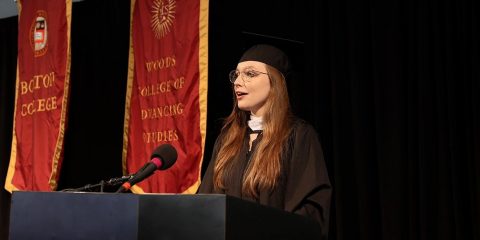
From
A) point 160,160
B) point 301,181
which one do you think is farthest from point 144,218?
point 301,181

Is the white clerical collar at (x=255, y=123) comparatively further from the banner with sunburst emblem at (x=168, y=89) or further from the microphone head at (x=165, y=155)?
the banner with sunburst emblem at (x=168, y=89)

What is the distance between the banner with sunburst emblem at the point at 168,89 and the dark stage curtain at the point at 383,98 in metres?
0.38

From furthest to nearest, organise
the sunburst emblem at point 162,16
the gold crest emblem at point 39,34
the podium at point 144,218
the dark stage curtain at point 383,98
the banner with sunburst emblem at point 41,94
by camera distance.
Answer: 1. the gold crest emblem at point 39,34
2. the banner with sunburst emblem at point 41,94
3. the sunburst emblem at point 162,16
4. the dark stage curtain at point 383,98
5. the podium at point 144,218

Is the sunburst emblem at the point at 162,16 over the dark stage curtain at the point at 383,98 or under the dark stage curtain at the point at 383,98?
over

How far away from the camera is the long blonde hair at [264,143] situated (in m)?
2.41

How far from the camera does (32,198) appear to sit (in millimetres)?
1707

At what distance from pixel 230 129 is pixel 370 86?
1.41m

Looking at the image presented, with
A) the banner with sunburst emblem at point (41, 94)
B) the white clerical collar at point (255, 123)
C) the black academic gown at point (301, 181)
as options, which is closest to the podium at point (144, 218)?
the black academic gown at point (301, 181)

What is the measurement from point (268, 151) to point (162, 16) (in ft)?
7.81

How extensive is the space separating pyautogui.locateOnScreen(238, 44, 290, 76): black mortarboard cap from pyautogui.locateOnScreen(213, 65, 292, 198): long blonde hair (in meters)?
0.03

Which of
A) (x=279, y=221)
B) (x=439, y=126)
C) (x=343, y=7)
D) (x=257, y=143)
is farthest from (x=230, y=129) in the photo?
(x=343, y=7)

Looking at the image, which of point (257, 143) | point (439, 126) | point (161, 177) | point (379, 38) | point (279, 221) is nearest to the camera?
point (279, 221)

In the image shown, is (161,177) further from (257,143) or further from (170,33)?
(257,143)

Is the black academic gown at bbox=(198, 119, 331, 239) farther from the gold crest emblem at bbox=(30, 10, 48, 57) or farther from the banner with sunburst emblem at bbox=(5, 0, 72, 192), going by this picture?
the gold crest emblem at bbox=(30, 10, 48, 57)
